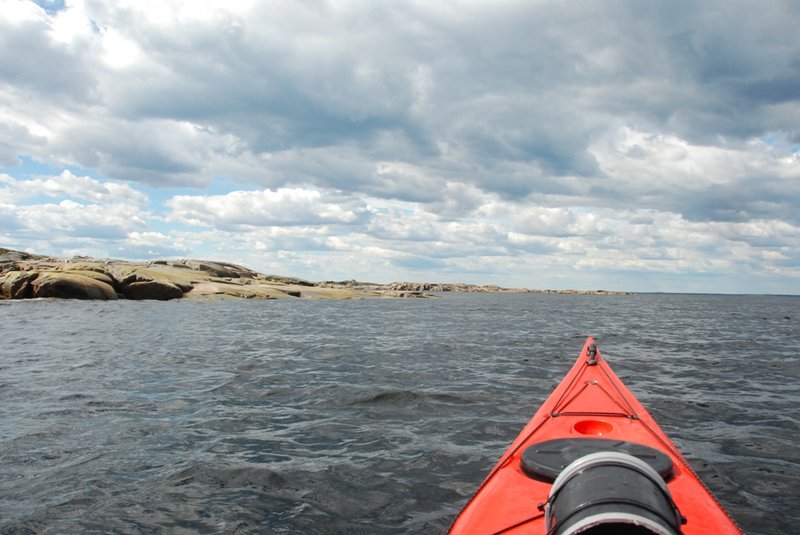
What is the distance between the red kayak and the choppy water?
1.44m

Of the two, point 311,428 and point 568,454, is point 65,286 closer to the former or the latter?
point 311,428

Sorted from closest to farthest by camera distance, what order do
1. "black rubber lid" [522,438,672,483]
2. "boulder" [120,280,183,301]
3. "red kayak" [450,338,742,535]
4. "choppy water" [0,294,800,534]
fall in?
"red kayak" [450,338,742,535]
"black rubber lid" [522,438,672,483]
"choppy water" [0,294,800,534]
"boulder" [120,280,183,301]

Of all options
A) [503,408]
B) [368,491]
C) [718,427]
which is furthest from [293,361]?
[718,427]

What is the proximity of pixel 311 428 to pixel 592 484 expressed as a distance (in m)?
6.76

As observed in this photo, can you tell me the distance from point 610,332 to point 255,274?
2237 inches

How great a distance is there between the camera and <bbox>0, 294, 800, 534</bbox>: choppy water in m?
6.02

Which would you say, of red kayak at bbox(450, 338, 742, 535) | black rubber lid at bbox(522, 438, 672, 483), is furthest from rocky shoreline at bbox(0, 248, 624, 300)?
black rubber lid at bbox(522, 438, 672, 483)

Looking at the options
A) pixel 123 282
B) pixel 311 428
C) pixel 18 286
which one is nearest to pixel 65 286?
pixel 18 286

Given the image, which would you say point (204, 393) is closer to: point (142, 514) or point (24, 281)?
point (142, 514)

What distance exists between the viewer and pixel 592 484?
3.15m

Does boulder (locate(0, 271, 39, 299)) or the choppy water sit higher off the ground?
boulder (locate(0, 271, 39, 299))

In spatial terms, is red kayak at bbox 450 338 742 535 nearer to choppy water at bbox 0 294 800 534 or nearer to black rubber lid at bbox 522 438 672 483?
black rubber lid at bbox 522 438 672 483

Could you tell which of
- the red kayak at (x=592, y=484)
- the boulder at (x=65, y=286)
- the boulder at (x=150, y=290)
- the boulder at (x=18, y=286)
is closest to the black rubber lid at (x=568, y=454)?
the red kayak at (x=592, y=484)

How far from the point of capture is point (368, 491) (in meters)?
6.53
